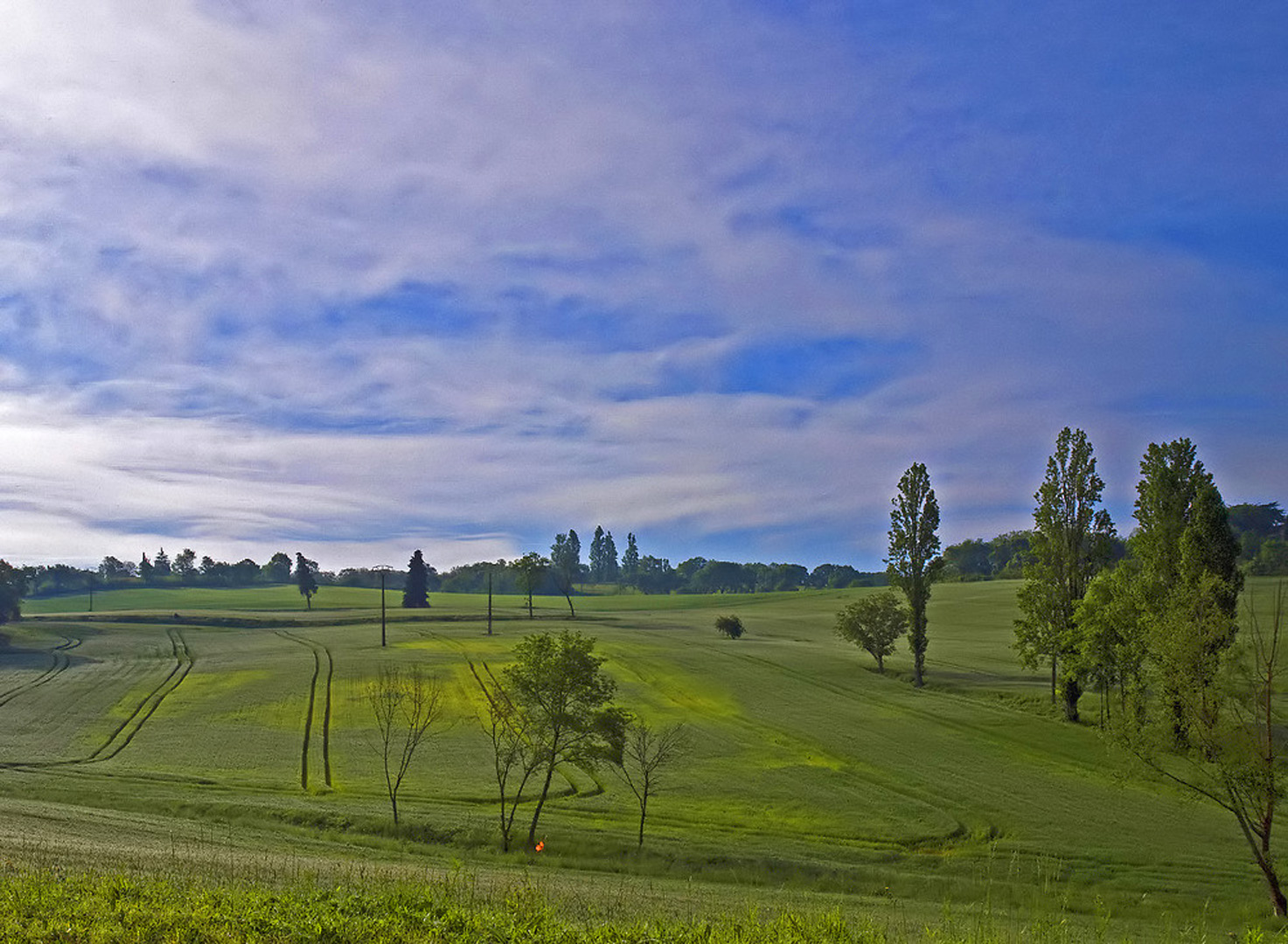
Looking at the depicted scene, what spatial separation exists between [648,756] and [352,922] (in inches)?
1789

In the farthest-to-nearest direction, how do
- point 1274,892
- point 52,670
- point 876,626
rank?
point 876,626
point 52,670
point 1274,892

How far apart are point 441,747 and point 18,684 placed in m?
52.7

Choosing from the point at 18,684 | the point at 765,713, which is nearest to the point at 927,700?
the point at 765,713

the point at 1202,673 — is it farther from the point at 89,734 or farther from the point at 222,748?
the point at 89,734

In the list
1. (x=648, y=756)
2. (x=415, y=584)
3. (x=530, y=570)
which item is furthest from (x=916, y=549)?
(x=415, y=584)

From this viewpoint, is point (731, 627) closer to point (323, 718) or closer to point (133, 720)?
point (323, 718)

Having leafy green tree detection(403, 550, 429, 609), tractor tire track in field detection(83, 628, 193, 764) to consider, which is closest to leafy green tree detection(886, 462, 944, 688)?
tractor tire track in field detection(83, 628, 193, 764)

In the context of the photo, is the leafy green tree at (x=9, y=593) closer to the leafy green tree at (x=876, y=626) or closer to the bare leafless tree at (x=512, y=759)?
the bare leafless tree at (x=512, y=759)

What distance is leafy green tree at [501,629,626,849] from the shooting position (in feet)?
140

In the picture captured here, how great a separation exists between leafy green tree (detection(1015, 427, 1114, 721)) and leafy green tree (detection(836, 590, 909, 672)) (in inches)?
744

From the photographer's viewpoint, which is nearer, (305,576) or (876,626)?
(876,626)

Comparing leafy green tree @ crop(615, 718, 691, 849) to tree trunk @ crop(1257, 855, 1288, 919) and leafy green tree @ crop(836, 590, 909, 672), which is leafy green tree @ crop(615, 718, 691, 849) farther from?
leafy green tree @ crop(836, 590, 909, 672)

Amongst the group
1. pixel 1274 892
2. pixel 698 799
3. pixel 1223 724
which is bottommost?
pixel 698 799

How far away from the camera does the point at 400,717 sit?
62.7 m
